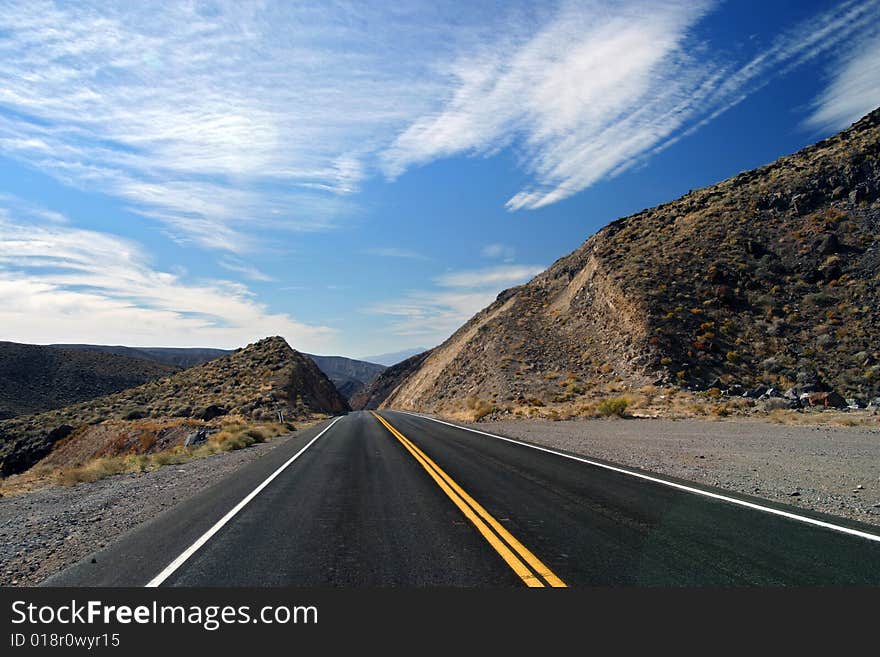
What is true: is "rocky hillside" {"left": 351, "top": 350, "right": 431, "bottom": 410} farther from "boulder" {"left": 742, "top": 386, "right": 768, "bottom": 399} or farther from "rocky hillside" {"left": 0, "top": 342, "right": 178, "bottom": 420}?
"boulder" {"left": 742, "top": 386, "right": 768, "bottom": 399}

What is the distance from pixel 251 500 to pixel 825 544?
8.16 meters

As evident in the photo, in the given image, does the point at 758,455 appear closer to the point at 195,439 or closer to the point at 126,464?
the point at 126,464

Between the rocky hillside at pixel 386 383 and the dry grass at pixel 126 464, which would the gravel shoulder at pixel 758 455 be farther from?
the rocky hillside at pixel 386 383

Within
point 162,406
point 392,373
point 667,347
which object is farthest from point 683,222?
point 392,373

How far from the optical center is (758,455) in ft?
42.9

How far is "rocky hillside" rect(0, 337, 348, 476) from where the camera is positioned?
3319 cm

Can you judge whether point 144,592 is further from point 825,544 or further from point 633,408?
point 633,408

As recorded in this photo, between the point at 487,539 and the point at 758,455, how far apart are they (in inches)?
400

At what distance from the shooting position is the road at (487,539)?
4.94 metres

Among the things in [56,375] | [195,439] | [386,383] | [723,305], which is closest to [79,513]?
[195,439]

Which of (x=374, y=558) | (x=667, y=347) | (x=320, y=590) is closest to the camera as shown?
(x=320, y=590)

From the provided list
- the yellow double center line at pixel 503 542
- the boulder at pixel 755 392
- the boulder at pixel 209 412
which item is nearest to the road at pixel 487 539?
the yellow double center line at pixel 503 542

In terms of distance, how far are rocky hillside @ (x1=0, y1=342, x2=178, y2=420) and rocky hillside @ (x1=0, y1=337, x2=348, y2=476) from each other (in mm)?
19458

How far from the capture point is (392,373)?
387 ft
